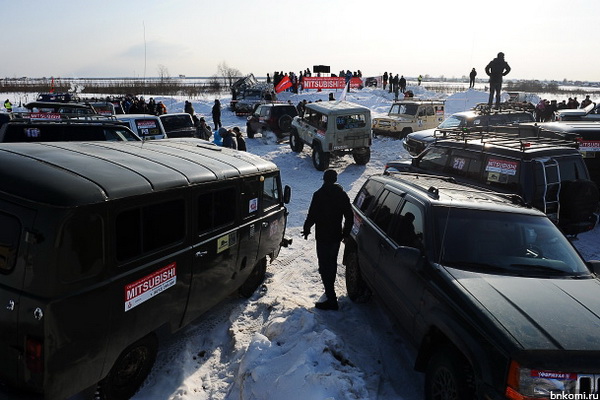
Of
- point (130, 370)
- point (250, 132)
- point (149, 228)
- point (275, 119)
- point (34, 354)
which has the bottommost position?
point (130, 370)

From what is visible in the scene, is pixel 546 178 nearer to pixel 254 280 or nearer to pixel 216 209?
pixel 254 280

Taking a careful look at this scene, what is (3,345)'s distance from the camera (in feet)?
10.2

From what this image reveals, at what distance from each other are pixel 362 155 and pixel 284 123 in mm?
5148

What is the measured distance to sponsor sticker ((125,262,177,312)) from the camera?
355 cm

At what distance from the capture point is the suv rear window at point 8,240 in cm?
301

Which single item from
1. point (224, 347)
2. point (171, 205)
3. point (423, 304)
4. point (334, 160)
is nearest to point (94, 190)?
point (171, 205)

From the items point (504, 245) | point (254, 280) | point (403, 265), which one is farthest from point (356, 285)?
point (504, 245)

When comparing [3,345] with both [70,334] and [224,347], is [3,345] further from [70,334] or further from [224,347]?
[224,347]

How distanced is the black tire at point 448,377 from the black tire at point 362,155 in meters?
12.0

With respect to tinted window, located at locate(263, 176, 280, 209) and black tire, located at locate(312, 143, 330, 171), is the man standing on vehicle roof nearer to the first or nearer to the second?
black tire, located at locate(312, 143, 330, 171)

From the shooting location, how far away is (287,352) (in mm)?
4297

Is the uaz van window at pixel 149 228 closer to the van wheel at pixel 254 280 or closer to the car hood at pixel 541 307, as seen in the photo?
the van wheel at pixel 254 280

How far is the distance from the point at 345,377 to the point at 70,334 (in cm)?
225

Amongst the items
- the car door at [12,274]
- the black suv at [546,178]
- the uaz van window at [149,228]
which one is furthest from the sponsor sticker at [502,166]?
the car door at [12,274]
